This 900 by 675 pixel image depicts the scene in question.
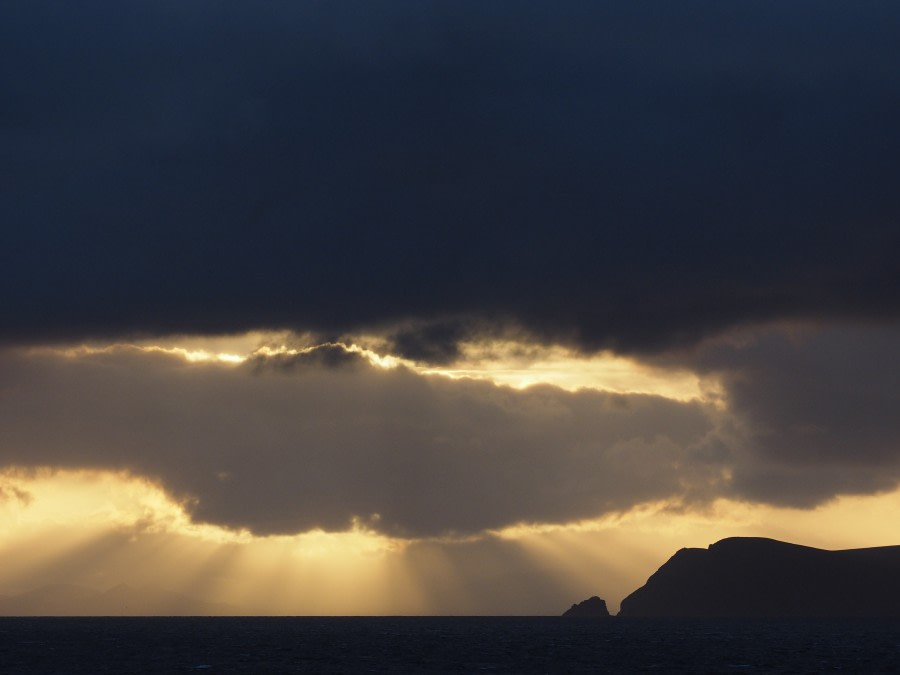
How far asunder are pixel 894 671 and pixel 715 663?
25531mm

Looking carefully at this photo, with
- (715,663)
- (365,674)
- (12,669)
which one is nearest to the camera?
(365,674)

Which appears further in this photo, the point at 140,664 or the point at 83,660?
the point at 83,660

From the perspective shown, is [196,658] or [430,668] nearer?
[430,668]

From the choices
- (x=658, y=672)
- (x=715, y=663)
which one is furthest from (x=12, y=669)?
(x=715, y=663)

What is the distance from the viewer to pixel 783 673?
467 feet

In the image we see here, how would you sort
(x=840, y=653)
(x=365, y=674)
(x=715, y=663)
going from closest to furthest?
(x=365, y=674) < (x=715, y=663) < (x=840, y=653)

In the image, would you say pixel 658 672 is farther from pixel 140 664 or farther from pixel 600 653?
pixel 140 664

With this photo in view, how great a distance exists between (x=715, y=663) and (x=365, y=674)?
53.1 metres

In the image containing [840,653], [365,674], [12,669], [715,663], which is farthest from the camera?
A: [840,653]

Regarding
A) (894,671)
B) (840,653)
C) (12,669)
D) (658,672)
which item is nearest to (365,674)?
(658,672)

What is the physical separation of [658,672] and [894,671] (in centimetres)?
2922

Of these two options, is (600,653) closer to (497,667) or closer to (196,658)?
(497,667)

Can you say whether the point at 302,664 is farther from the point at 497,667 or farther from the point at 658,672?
the point at 658,672

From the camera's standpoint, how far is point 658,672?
143m
